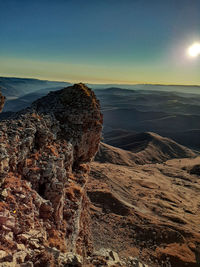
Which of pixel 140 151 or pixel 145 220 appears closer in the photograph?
pixel 145 220

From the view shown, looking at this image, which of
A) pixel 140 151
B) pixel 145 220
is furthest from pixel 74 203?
pixel 140 151

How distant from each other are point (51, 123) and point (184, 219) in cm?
2163

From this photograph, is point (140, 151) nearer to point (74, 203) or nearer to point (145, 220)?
point (145, 220)

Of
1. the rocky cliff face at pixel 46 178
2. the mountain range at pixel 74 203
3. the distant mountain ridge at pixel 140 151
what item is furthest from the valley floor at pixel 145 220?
the distant mountain ridge at pixel 140 151

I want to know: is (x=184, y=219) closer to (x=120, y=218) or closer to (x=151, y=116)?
(x=120, y=218)

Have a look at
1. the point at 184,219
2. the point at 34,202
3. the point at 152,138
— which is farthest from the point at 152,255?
the point at 152,138

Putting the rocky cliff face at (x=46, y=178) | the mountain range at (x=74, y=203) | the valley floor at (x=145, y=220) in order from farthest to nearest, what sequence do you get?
the valley floor at (x=145, y=220), the mountain range at (x=74, y=203), the rocky cliff face at (x=46, y=178)

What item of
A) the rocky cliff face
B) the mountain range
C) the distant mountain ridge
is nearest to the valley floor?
the mountain range

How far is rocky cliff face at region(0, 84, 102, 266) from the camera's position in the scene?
618 cm

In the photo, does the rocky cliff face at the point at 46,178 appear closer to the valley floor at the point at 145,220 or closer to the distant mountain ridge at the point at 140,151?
the valley floor at the point at 145,220

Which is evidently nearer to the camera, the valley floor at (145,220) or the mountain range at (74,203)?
the mountain range at (74,203)

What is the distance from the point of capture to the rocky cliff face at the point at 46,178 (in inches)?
243

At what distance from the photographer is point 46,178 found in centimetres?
941

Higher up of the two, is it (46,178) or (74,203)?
(46,178)
